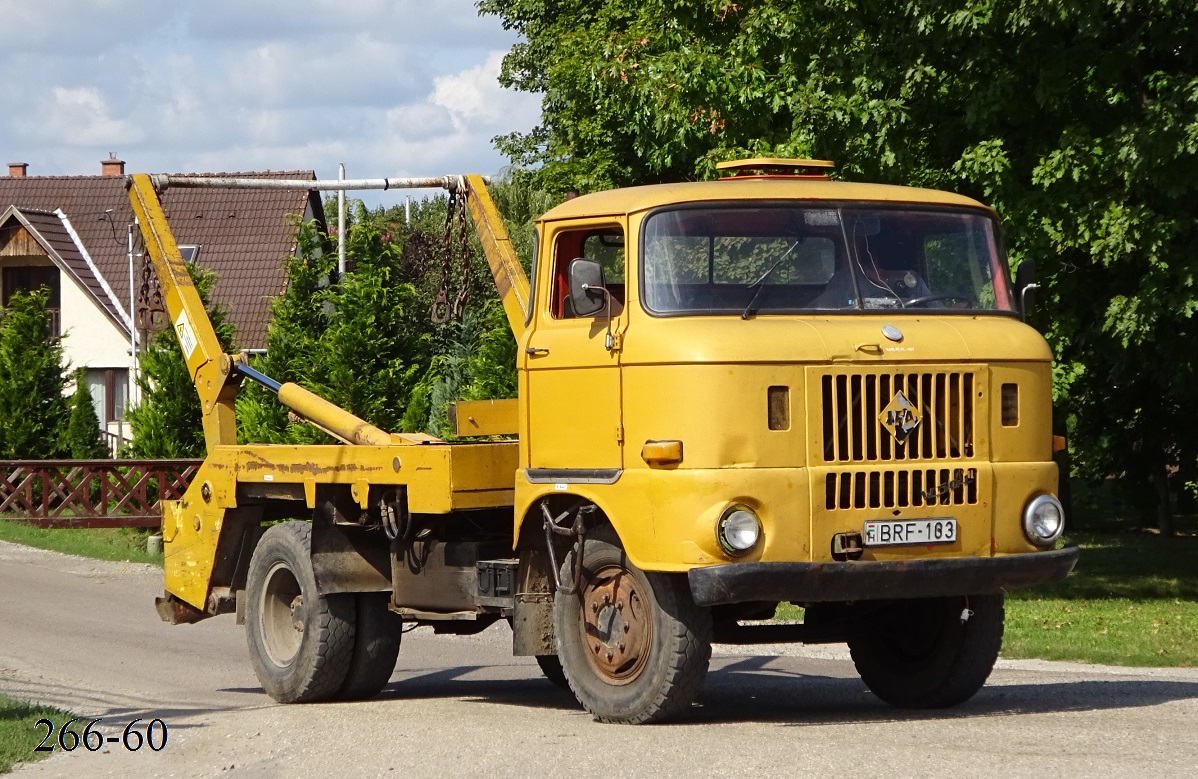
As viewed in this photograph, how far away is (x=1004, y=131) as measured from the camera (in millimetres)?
19188

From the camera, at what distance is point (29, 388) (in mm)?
35719

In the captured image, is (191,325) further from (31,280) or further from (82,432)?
(31,280)

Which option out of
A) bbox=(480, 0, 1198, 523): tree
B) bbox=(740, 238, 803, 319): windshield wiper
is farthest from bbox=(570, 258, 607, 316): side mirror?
bbox=(480, 0, 1198, 523): tree

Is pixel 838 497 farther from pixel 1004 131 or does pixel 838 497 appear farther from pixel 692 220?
pixel 1004 131

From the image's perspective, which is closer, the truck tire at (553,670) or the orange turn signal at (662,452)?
the orange turn signal at (662,452)

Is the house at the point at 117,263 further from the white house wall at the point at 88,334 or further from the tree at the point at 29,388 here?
the tree at the point at 29,388

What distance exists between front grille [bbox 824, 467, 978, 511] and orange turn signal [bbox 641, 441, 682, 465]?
0.76 m

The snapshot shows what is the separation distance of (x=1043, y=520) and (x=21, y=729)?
5.75 m

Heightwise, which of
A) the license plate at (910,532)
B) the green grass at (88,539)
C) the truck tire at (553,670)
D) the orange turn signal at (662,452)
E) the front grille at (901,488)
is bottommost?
the green grass at (88,539)

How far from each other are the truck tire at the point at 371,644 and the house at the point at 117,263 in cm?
3657

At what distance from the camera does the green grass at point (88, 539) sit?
27.9m

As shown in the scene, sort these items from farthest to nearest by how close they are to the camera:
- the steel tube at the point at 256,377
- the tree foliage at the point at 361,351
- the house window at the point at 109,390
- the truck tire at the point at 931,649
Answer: the house window at the point at 109,390 → the tree foliage at the point at 361,351 → the steel tube at the point at 256,377 → the truck tire at the point at 931,649

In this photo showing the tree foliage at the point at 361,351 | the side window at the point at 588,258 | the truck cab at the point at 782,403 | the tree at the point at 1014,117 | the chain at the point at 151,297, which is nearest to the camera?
the truck cab at the point at 782,403

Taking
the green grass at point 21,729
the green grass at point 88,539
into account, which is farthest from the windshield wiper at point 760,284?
the green grass at point 88,539
